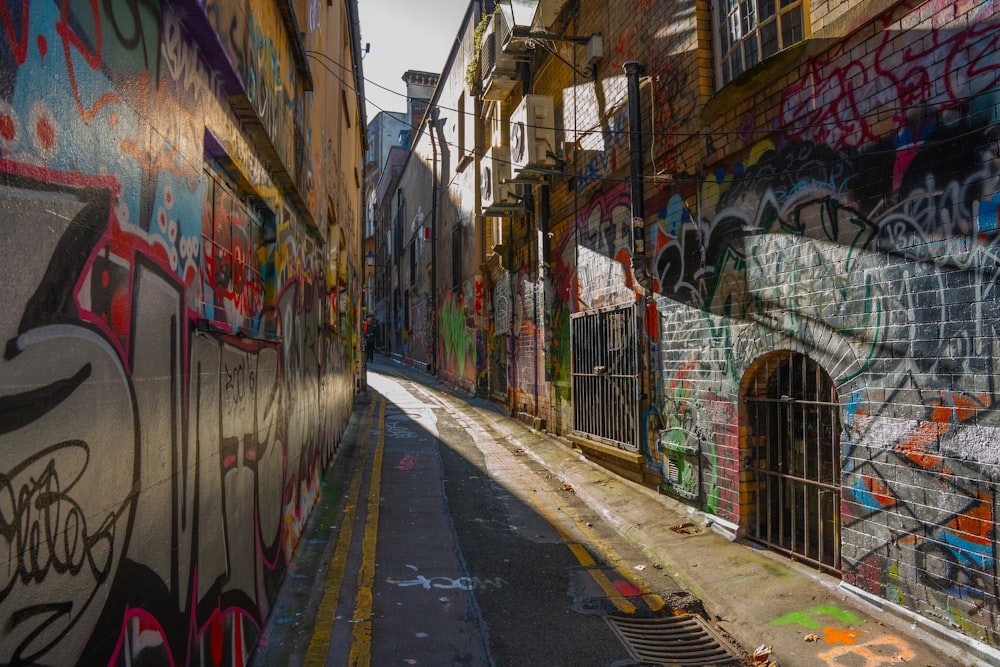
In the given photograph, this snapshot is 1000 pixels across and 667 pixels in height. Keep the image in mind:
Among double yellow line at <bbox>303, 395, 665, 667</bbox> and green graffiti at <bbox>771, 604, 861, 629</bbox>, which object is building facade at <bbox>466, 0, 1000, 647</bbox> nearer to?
green graffiti at <bbox>771, 604, 861, 629</bbox>

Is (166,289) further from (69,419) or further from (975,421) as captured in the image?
(975,421)

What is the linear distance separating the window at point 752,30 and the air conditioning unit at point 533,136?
4031mm

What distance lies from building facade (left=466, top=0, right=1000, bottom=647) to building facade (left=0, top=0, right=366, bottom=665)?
158 inches

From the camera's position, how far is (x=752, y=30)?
601 cm

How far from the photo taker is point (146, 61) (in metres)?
2.26

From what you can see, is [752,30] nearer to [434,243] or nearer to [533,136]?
[533,136]

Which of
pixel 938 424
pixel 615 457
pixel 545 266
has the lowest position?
pixel 615 457

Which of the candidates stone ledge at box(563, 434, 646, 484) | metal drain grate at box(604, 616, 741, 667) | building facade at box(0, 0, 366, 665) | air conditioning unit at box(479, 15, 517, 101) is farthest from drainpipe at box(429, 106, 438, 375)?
metal drain grate at box(604, 616, 741, 667)

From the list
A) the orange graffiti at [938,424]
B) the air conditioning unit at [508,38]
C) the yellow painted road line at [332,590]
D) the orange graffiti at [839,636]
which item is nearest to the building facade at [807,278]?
the orange graffiti at [938,424]

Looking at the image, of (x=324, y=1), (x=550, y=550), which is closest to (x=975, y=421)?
(x=550, y=550)

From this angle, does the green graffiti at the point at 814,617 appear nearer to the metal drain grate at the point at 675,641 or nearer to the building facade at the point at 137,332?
the metal drain grate at the point at 675,641

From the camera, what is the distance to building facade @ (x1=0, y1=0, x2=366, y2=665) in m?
1.53

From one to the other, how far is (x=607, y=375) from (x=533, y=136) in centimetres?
433

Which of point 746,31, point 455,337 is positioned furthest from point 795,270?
point 455,337
